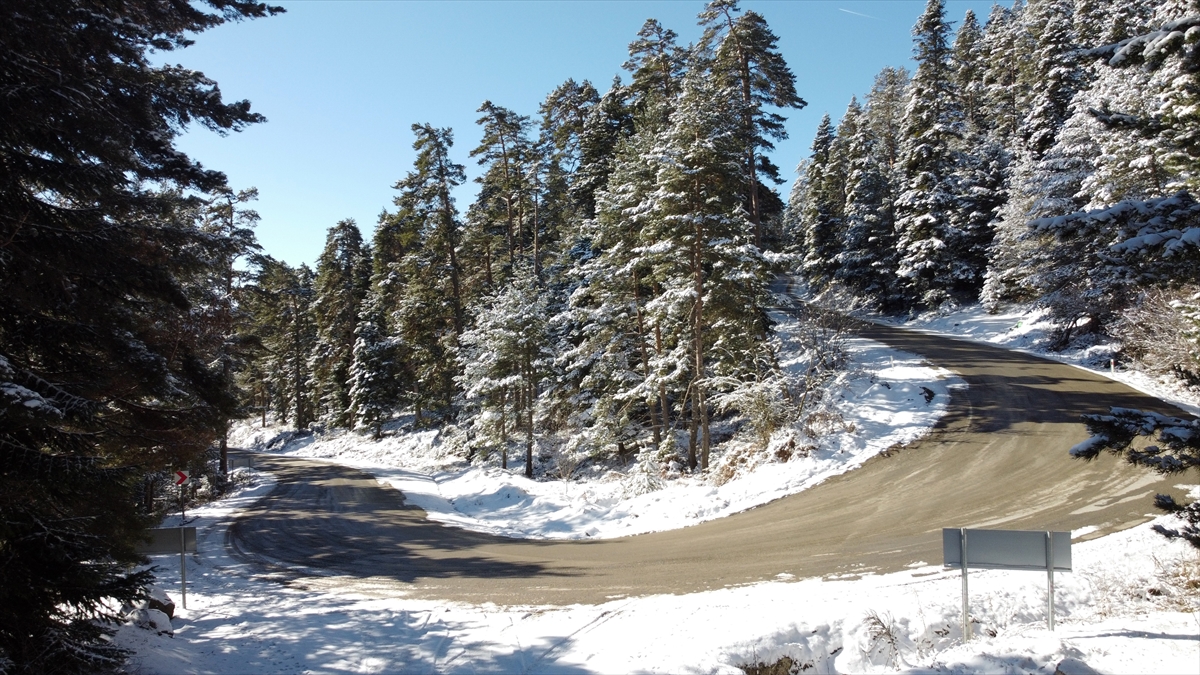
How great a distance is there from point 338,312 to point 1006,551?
5056 cm

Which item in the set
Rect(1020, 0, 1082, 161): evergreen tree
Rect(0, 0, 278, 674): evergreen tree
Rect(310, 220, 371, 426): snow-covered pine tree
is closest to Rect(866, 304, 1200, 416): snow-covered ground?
Rect(1020, 0, 1082, 161): evergreen tree

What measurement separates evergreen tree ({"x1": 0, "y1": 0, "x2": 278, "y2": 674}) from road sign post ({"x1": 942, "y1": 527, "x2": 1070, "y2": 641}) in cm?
932

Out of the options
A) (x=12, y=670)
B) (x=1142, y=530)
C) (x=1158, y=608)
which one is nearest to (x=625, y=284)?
(x=1142, y=530)

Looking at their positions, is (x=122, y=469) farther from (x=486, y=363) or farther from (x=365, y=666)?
(x=486, y=363)

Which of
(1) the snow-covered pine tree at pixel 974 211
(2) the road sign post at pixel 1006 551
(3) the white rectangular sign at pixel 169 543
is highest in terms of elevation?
(1) the snow-covered pine tree at pixel 974 211

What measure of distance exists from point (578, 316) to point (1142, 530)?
19694mm

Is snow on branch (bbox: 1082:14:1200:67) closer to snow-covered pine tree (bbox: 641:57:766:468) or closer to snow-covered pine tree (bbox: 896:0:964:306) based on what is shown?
snow-covered pine tree (bbox: 641:57:766:468)

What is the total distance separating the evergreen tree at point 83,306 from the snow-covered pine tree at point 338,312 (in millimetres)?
39836

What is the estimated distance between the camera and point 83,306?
7.57 meters

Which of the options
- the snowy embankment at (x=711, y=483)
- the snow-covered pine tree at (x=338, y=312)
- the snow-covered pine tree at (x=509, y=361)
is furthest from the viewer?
the snow-covered pine tree at (x=338, y=312)

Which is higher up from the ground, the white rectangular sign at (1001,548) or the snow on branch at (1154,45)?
the snow on branch at (1154,45)

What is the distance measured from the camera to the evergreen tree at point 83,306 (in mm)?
5797

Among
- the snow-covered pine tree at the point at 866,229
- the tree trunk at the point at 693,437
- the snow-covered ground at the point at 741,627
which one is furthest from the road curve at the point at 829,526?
the snow-covered pine tree at the point at 866,229

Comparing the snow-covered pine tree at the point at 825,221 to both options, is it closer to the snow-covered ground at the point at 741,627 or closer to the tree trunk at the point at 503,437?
the tree trunk at the point at 503,437
